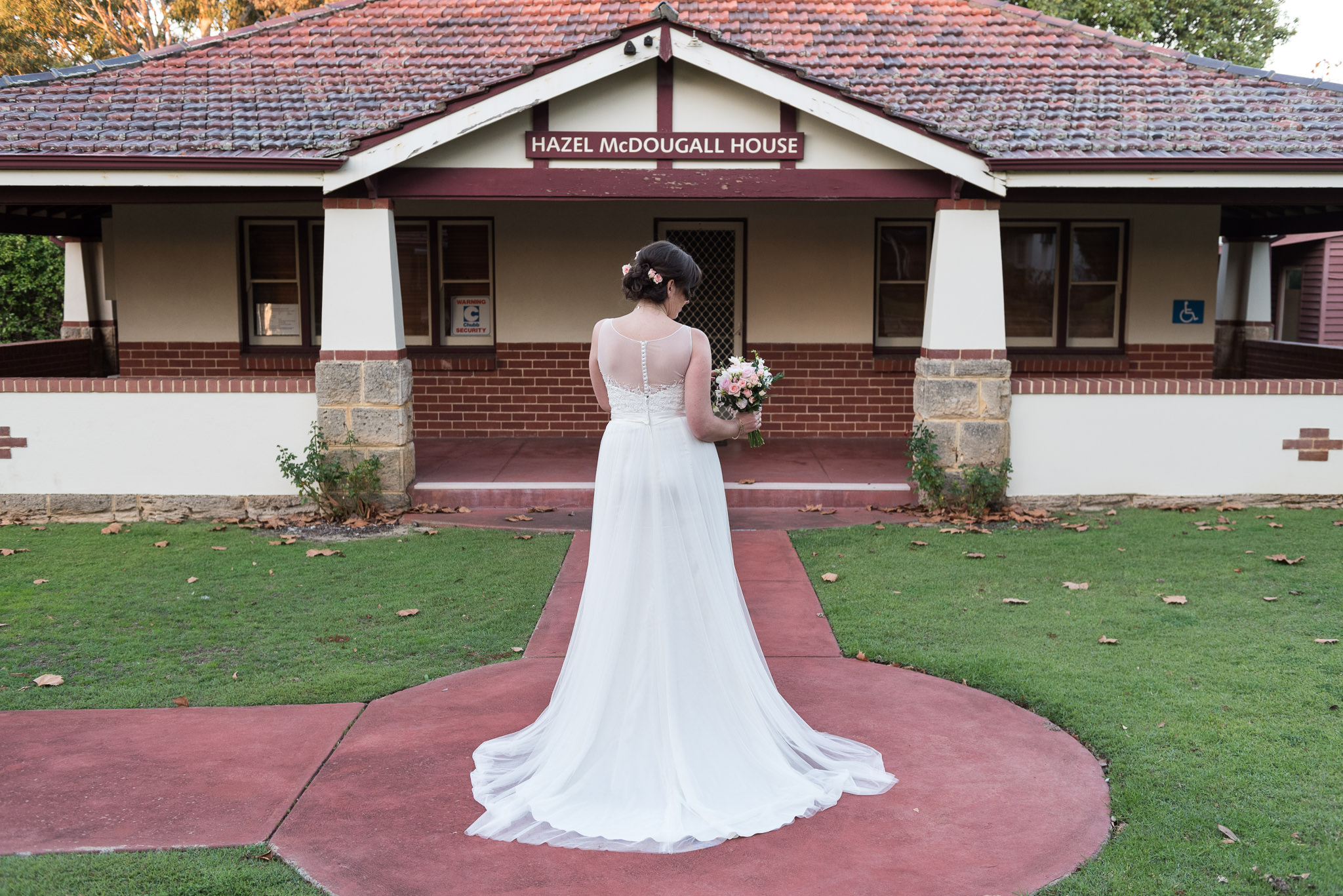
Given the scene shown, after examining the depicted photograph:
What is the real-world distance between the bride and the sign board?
216 inches

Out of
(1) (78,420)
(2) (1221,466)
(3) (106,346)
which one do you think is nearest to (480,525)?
(1) (78,420)

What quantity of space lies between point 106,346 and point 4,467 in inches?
248

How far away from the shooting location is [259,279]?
13.3m

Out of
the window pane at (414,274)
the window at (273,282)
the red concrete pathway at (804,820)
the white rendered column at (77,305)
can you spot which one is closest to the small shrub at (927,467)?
the red concrete pathway at (804,820)

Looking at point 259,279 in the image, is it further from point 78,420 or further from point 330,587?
point 330,587

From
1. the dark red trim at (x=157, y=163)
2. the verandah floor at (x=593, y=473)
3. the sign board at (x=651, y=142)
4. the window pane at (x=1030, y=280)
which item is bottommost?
the verandah floor at (x=593, y=473)

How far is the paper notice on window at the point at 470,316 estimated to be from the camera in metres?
13.3

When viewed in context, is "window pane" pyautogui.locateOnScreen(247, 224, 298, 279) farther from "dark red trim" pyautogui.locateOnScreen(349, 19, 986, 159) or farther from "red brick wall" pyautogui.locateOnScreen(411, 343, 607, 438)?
"dark red trim" pyautogui.locateOnScreen(349, 19, 986, 159)

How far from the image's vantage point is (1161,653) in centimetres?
597

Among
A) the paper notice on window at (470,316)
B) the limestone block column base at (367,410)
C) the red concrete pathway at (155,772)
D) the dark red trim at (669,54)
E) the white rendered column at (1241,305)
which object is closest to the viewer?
the red concrete pathway at (155,772)

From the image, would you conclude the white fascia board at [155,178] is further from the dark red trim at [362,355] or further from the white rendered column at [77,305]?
the white rendered column at [77,305]

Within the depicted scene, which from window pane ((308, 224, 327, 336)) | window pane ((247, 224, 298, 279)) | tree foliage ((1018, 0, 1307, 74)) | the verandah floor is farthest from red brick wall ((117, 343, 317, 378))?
tree foliage ((1018, 0, 1307, 74))

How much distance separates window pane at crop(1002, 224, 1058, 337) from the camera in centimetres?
1323

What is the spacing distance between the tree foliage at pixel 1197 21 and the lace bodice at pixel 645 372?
2762cm
